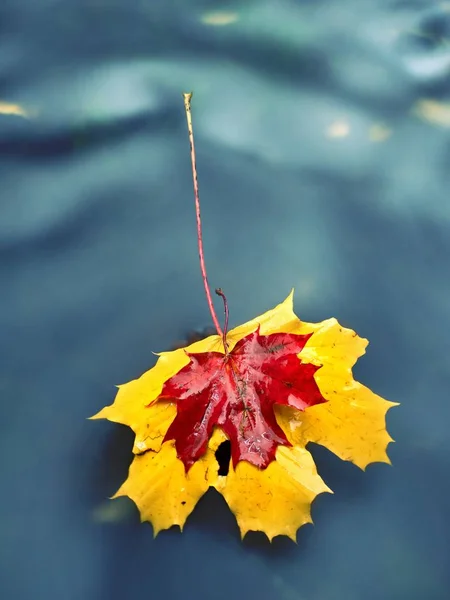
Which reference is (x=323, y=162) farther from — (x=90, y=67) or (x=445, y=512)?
(x=445, y=512)

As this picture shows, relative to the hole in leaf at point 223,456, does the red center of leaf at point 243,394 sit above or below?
above

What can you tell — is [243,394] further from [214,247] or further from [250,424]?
[214,247]

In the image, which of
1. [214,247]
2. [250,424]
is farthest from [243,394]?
[214,247]

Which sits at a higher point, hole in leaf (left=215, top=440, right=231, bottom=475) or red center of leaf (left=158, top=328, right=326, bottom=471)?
red center of leaf (left=158, top=328, right=326, bottom=471)

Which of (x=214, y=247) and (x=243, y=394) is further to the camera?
(x=214, y=247)

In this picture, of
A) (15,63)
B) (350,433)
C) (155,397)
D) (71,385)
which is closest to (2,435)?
(71,385)
